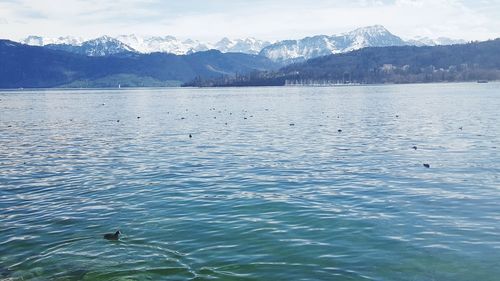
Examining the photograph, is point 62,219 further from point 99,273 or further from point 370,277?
point 370,277

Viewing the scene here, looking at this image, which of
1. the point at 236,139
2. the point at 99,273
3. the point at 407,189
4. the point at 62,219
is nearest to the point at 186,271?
the point at 99,273

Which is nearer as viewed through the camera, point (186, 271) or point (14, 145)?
point (186, 271)

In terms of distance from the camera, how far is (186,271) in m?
19.8

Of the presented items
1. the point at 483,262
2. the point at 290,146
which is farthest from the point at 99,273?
the point at 290,146

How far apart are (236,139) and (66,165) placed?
2493cm

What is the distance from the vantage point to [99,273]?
19719 millimetres

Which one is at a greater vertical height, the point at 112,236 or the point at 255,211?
the point at 112,236

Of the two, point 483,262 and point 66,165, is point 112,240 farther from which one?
point 66,165

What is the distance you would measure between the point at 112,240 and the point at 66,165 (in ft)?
83.5

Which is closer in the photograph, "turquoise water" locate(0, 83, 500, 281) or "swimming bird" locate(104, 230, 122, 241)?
"turquoise water" locate(0, 83, 500, 281)

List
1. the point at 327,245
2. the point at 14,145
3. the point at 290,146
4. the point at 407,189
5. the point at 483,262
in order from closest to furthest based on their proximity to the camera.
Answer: the point at 483,262
the point at 327,245
the point at 407,189
the point at 290,146
the point at 14,145

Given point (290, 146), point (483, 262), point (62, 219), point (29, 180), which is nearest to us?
point (483, 262)

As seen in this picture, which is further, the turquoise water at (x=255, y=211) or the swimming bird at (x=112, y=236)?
the swimming bird at (x=112, y=236)

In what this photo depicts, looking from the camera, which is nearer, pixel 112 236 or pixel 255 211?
pixel 112 236
